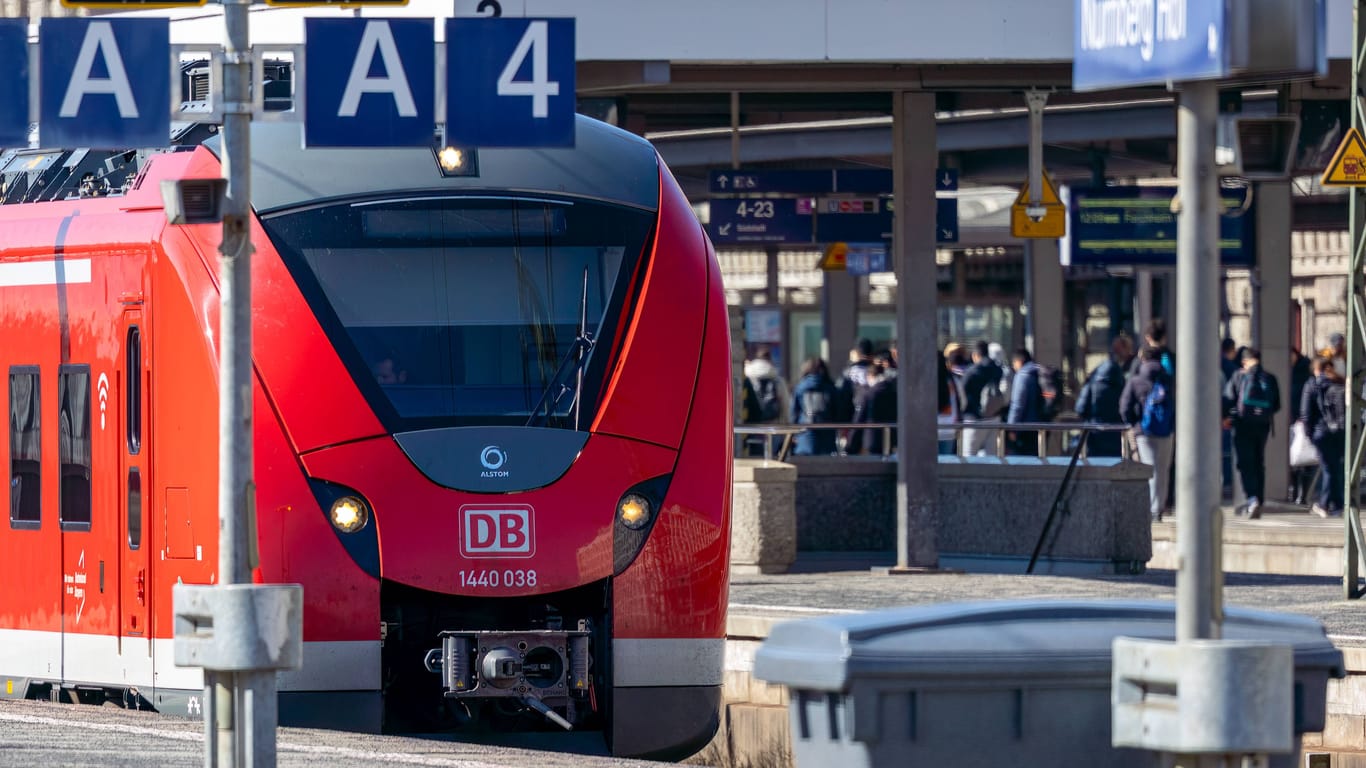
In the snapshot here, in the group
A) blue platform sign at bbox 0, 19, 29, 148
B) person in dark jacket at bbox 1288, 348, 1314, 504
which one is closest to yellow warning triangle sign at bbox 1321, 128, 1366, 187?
person in dark jacket at bbox 1288, 348, 1314, 504

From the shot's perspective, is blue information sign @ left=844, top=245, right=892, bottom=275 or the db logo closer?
the db logo

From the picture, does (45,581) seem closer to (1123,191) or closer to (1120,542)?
(1120,542)

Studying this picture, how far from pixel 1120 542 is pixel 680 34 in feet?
17.3

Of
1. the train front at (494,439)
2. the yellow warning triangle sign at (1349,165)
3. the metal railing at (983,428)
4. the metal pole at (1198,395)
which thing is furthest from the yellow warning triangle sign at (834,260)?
the metal pole at (1198,395)

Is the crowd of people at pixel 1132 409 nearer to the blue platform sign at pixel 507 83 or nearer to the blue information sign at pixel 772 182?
the blue information sign at pixel 772 182

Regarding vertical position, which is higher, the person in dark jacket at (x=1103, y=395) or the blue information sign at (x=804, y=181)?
the blue information sign at (x=804, y=181)

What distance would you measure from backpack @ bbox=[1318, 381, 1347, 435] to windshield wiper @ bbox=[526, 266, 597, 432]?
13.1 meters

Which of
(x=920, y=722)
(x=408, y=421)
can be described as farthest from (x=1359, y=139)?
(x=920, y=722)

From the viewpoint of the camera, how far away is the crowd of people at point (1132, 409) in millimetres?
20688

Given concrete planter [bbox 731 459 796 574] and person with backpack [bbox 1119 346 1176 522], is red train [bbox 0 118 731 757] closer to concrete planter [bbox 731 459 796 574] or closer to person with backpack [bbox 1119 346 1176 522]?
concrete planter [bbox 731 459 796 574]

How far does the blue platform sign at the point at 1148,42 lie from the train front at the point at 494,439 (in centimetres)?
381

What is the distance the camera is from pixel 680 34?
1532 centimetres

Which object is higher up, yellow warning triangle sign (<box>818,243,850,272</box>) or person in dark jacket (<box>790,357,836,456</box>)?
yellow warning triangle sign (<box>818,243,850,272</box>)

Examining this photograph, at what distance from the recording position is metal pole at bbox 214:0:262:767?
23.7 feet
